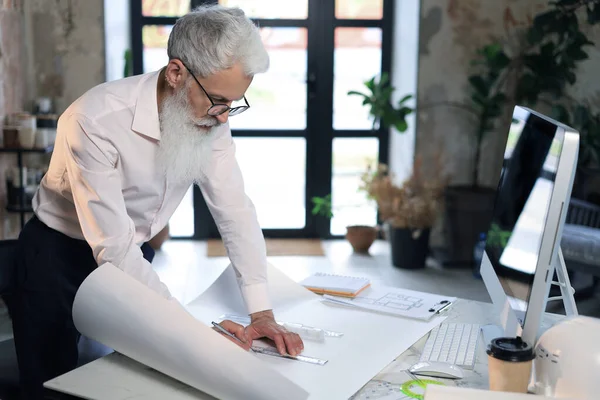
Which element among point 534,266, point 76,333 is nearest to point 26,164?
point 76,333

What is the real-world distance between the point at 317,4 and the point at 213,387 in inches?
184

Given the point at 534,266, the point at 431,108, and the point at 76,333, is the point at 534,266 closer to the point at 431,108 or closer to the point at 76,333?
the point at 76,333

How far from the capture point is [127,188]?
2123 millimetres

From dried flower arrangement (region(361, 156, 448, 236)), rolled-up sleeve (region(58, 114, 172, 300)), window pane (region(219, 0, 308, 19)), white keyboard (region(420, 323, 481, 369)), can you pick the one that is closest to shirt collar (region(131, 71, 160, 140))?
rolled-up sleeve (region(58, 114, 172, 300))

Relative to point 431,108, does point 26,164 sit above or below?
below

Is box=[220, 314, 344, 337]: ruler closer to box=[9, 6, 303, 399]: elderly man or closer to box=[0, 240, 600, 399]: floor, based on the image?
box=[9, 6, 303, 399]: elderly man

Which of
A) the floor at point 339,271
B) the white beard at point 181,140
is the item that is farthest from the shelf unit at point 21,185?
the white beard at point 181,140

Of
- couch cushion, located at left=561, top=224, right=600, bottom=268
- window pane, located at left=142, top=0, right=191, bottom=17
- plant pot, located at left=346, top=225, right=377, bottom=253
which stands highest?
window pane, located at left=142, top=0, right=191, bottom=17

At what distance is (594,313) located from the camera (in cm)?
421

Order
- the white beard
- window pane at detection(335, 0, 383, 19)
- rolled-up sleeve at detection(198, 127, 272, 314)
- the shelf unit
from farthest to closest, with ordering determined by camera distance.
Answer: window pane at detection(335, 0, 383, 19) → the shelf unit → rolled-up sleeve at detection(198, 127, 272, 314) → the white beard

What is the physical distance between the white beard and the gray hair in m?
0.11

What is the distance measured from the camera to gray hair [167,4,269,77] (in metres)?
1.89

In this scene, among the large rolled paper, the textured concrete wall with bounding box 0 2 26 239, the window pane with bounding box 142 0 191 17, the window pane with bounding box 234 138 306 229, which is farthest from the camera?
the window pane with bounding box 234 138 306 229

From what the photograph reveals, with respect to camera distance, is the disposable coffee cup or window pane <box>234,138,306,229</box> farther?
window pane <box>234,138,306,229</box>
